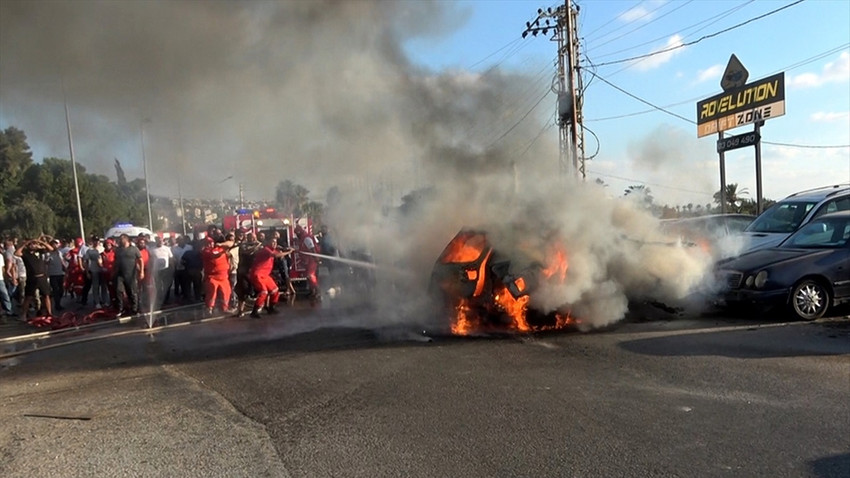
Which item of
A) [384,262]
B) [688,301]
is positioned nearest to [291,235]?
[384,262]

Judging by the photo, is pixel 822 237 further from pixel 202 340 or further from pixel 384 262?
pixel 202 340

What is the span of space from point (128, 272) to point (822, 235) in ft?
37.9

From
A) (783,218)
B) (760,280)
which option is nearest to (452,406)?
(760,280)

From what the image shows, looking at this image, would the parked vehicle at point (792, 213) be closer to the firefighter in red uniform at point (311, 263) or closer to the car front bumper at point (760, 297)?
the car front bumper at point (760, 297)

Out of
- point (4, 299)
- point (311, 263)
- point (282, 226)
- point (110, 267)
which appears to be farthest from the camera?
point (282, 226)

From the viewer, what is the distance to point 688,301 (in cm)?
815

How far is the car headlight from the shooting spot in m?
7.56

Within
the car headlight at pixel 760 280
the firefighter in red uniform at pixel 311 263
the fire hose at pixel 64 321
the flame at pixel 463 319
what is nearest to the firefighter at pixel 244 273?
the firefighter in red uniform at pixel 311 263

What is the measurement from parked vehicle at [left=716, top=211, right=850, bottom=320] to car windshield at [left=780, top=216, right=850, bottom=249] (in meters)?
0.02

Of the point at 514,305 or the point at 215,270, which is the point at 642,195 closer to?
the point at 514,305

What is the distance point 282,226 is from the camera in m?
14.6

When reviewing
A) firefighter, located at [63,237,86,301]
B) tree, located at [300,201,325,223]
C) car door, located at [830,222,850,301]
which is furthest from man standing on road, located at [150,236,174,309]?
car door, located at [830,222,850,301]

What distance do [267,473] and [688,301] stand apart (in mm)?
6554

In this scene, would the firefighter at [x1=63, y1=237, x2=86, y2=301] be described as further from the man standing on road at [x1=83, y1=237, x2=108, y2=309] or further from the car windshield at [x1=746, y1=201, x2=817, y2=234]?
the car windshield at [x1=746, y1=201, x2=817, y2=234]
